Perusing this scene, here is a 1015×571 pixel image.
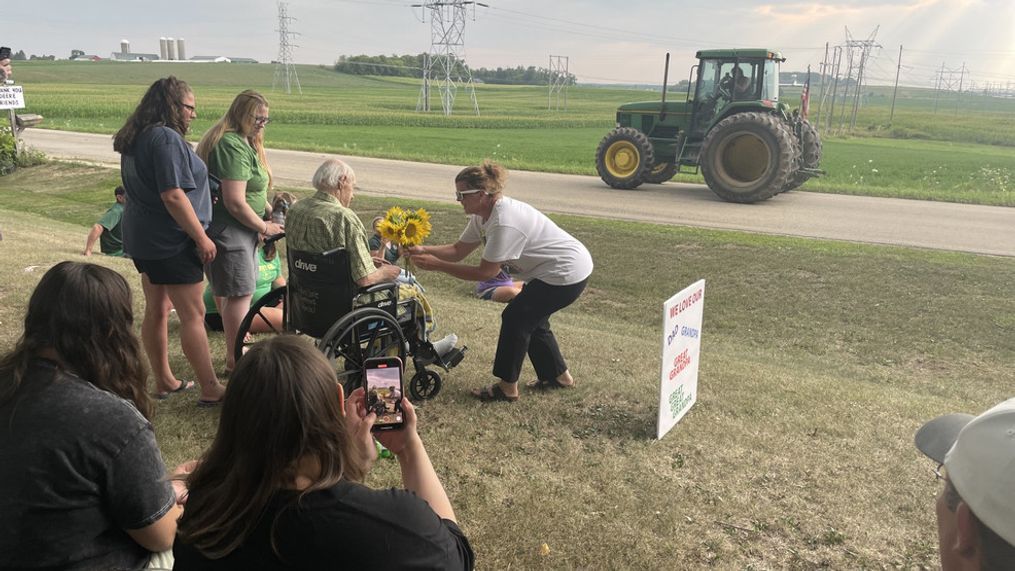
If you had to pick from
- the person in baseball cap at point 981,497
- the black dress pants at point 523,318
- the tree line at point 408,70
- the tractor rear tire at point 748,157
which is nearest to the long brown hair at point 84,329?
the person in baseball cap at point 981,497

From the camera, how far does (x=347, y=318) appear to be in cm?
378

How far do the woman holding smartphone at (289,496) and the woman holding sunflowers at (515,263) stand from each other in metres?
2.75

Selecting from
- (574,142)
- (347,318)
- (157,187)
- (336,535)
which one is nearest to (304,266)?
(347,318)

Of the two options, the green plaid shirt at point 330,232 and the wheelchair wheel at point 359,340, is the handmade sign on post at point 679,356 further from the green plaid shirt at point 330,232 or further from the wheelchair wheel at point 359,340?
the green plaid shirt at point 330,232

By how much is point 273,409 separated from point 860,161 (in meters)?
26.3

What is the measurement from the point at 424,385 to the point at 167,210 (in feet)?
5.63

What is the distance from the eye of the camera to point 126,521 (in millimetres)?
2025

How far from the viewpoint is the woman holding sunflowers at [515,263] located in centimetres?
434

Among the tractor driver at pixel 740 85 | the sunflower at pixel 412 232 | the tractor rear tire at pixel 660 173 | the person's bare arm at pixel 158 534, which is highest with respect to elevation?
the tractor driver at pixel 740 85

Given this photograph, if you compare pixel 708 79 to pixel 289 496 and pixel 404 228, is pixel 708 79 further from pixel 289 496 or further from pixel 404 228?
pixel 289 496

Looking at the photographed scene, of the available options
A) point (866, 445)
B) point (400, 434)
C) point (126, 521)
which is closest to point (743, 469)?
point (866, 445)

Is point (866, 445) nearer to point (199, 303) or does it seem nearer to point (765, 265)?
point (199, 303)

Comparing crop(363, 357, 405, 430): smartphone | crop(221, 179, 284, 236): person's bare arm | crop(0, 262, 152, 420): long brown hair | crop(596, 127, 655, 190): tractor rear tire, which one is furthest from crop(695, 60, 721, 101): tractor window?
crop(0, 262, 152, 420): long brown hair

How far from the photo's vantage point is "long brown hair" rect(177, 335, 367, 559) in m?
1.56
